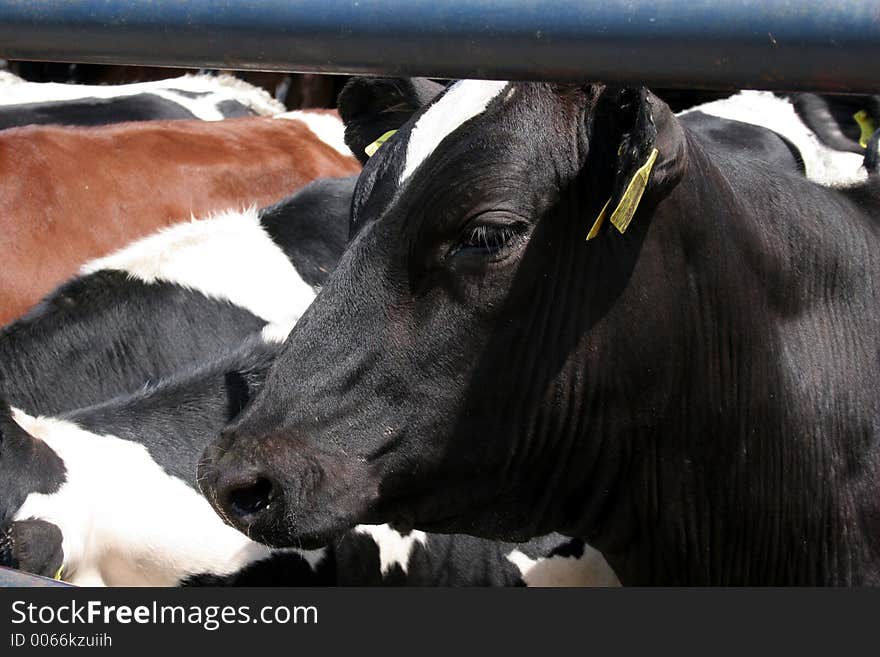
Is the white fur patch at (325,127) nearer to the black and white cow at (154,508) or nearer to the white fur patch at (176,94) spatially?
the white fur patch at (176,94)

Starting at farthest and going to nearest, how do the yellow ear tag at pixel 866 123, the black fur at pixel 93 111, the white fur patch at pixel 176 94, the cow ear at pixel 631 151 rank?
the white fur patch at pixel 176 94
the black fur at pixel 93 111
the yellow ear tag at pixel 866 123
the cow ear at pixel 631 151

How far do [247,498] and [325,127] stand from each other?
13.8 ft

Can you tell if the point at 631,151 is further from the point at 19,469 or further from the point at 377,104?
the point at 19,469

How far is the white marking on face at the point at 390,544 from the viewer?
2.59 meters

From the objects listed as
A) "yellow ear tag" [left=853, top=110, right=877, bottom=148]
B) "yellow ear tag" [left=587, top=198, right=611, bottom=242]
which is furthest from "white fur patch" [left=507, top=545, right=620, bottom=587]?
"yellow ear tag" [left=853, top=110, right=877, bottom=148]

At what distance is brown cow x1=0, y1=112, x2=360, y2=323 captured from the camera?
435 centimetres

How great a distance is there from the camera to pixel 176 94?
259 inches

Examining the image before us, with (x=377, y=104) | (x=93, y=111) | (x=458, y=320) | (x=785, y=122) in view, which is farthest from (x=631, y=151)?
(x=93, y=111)

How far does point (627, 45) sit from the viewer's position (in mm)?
Result: 848

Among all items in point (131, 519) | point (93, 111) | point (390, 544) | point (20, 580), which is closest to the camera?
point (20, 580)

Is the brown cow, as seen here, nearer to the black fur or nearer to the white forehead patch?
the black fur

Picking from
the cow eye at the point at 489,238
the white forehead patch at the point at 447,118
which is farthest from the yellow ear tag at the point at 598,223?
the white forehead patch at the point at 447,118

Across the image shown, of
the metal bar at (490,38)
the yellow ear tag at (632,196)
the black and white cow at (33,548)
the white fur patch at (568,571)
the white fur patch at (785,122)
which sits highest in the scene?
the metal bar at (490,38)
